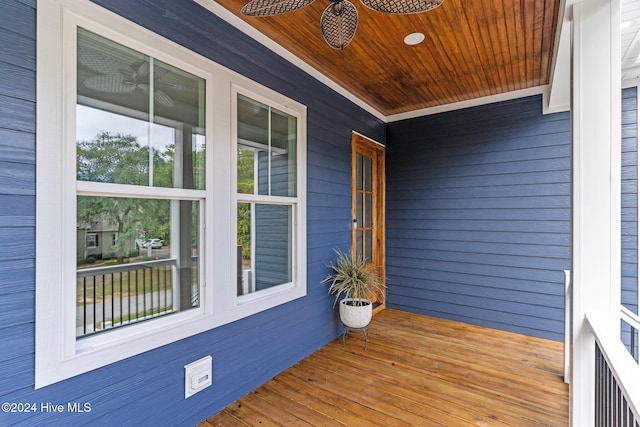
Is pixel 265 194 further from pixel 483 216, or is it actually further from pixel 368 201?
pixel 483 216

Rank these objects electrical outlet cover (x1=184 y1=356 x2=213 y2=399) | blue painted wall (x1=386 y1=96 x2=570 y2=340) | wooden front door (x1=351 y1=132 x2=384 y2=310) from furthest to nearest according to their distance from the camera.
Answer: wooden front door (x1=351 y1=132 x2=384 y2=310) < blue painted wall (x1=386 y1=96 x2=570 y2=340) < electrical outlet cover (x1=184 y1=356 x2=213 y2=399)

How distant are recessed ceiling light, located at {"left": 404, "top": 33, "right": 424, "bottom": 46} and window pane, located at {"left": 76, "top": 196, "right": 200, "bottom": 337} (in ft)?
6.94

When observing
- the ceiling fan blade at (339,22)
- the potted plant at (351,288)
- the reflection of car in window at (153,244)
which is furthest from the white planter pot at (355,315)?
the ceiling fan blade at (339,22)

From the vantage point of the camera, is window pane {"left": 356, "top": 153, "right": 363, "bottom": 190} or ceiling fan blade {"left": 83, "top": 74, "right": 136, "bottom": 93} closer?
ceiling fan blade {"left": 83, "top": 74, "right": 136, "bottom": 93}

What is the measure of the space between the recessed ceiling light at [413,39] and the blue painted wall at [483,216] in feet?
5.76

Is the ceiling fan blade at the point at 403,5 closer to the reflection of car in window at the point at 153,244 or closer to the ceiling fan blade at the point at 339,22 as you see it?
the ceiling fan blade at the point at 339,22

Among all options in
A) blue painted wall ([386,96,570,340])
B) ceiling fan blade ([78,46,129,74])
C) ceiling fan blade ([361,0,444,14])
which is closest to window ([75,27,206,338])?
ceiling fan blade ([78,46,129,74])

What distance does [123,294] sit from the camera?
5.87ft

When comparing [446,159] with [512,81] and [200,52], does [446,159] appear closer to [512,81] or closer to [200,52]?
[512,81]

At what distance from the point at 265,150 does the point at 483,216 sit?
2867 millimetres

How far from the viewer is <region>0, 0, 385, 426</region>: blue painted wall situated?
4.26ft

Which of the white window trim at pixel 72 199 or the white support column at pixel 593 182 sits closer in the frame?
the white window trim at pixel 72 199

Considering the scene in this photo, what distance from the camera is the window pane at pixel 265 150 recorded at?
2414 mm

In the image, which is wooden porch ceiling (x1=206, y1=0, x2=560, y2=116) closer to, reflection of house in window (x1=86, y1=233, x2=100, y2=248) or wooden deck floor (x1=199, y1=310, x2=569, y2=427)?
reflection of house in window (x1=86, y1=233, x2=100, y2=248)
